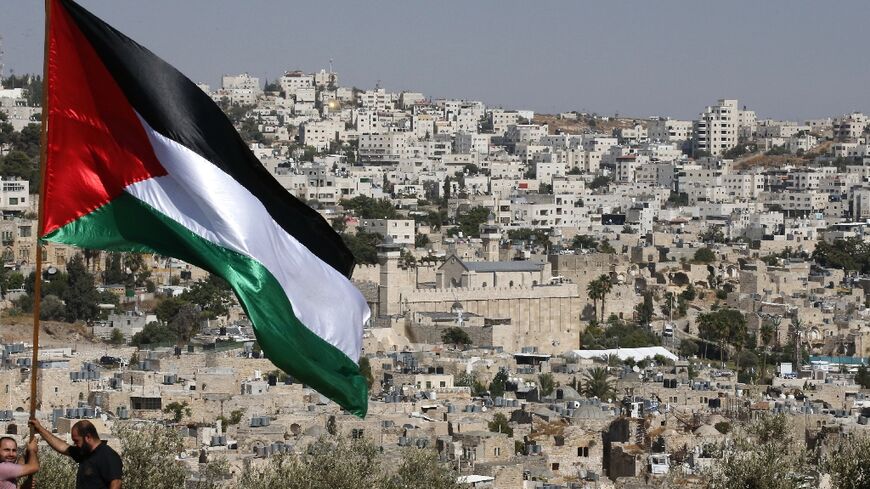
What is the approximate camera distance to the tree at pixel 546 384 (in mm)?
43812

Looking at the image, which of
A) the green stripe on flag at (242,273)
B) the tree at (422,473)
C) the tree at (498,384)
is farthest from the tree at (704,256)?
the green stripe on flag at (242,273)

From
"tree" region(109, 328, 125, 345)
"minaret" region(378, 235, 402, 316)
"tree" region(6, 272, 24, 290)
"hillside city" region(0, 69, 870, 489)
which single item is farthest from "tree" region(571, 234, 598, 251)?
"tree" region(109, 328, 125, 345)

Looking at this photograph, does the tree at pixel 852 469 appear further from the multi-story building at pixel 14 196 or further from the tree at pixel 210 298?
the multi-story building at pixel 14 196

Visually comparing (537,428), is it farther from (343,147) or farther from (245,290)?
(343,147)

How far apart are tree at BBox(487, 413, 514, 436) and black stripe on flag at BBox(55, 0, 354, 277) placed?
2391 centimetres

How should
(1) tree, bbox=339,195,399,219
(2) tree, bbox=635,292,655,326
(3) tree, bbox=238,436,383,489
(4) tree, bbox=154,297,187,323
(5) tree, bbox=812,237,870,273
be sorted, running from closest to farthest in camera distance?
(3) tree, bbox=238,436,383,489
(4) tree, bbox=154,297,187,323
(2) tree, bbox=635,292,655,326
(5) tree, bbox=812,237,870,273
(1) tree, bbox=339,195,399,219

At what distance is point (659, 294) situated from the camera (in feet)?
238

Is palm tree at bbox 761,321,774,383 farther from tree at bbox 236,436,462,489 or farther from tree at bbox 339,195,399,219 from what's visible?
tree at bbox 236,436,462,489

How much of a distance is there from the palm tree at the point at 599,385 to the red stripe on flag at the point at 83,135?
1309 inches

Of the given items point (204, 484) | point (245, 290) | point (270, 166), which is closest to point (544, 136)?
point (270, 166)

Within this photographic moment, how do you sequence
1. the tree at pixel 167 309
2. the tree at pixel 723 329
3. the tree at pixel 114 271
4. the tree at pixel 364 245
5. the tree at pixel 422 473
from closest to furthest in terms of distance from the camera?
the tree at pixel 422 473, the tree at pixel 167 309, the tree at pixel 723 329, the tree at pixel 114 271, the tree at pixel 364 245

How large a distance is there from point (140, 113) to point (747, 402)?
30641mm

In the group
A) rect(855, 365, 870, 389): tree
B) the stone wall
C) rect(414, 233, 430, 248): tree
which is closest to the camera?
rect(855, 365, 870, 389): tree

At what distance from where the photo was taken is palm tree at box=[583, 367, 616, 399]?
4356 centimetres
